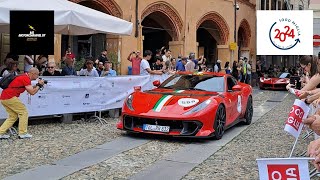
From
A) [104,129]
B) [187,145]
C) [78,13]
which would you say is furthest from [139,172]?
[78,13]

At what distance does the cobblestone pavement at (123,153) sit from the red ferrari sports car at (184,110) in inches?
12.1

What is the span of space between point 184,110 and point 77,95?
328 centimetres

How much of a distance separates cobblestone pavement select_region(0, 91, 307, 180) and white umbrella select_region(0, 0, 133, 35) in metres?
2.52

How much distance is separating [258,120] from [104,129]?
4.58m

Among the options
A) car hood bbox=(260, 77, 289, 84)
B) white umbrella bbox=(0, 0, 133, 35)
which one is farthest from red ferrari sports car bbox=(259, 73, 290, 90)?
white umbrella bbox=(0, 0, 133, 35)

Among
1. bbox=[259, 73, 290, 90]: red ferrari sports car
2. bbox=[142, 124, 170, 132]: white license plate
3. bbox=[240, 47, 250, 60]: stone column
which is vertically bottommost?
bbox=[142, 124, 170, 132]: white license plate

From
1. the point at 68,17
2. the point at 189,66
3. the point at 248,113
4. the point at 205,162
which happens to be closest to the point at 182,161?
the point at 205,162

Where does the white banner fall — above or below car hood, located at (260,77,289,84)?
below

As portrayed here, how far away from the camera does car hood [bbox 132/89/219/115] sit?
27.8ft

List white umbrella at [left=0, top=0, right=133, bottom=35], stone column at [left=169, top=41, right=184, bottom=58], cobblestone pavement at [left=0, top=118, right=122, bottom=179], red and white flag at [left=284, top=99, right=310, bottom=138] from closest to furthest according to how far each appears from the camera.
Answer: red and white flag at [left=284, top=99, right=310, bottom=138]
cobblestone pavement at [left=0, top=118, right=122, bottom=179]
white umbrella at [left=0, top=0, right=133, bottom=35]
stone column at [left=169, top=41, right=184, bottom=58]

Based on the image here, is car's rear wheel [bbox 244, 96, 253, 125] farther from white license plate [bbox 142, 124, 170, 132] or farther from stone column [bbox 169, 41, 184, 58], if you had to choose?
stone column [bbox 169, 41, 184, 58]

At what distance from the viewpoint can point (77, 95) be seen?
1057 centimetres

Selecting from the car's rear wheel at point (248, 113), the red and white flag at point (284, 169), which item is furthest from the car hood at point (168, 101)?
the red and white flag at point (284, 169)

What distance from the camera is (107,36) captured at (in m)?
19.3
